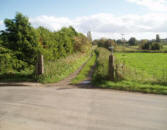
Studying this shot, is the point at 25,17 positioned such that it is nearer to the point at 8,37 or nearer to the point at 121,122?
the point at 8,37

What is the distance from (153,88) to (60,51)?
12.3 metres

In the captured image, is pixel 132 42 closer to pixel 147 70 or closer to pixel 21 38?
pixel 147 70

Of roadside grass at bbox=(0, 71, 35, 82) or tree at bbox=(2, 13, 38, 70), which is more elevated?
tree at bbox=(2, 13, 38, 70)

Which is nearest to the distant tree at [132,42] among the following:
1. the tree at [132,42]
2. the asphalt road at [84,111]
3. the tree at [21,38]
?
the tree at [132,42]

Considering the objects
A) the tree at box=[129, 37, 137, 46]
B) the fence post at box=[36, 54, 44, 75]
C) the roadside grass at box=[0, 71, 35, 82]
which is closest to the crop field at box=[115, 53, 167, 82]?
the fence post at box=[36, 54, 44, 75]

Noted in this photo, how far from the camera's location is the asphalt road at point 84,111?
3.67m

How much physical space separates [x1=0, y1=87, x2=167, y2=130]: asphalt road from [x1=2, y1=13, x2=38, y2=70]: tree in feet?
20.2

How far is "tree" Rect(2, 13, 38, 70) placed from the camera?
11417 mm

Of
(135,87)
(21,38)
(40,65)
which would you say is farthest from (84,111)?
(21,38)

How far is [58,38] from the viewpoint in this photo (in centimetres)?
1661

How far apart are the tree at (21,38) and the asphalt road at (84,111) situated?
20.2 feet

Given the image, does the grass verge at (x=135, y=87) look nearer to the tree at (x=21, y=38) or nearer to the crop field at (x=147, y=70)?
the crop field at (x=147, y=70)

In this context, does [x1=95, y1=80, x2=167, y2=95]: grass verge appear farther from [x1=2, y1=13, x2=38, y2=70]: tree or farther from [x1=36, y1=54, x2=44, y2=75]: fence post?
[x1=2, y1=13, x2=38, y2=70]: tree

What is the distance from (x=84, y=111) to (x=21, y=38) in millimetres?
9518
